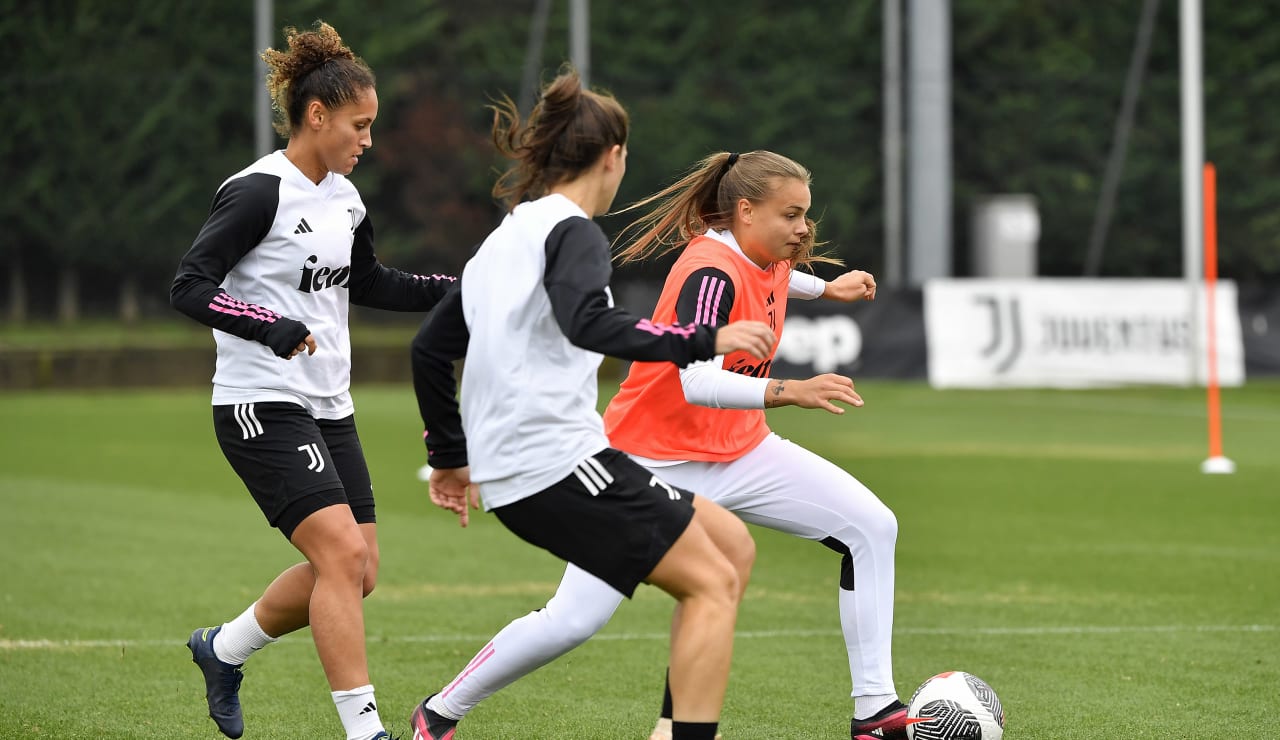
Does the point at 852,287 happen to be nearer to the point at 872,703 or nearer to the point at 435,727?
the point at 872,703

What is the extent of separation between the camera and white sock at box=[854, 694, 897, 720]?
5555 millimetres

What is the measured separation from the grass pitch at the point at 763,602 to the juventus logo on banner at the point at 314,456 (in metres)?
1.09

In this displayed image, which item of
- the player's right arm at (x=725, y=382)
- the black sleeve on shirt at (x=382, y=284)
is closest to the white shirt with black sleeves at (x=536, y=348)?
the player's right arm at (x=725, y=382)

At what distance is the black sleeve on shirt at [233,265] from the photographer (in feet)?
16.6

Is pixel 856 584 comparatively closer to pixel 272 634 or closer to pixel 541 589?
pixel 272 634

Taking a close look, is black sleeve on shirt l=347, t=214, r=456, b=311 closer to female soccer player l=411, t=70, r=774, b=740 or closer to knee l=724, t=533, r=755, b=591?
female soccer player l=411, t=70, r=774, b=740

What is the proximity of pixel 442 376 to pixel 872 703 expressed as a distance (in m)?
1.78

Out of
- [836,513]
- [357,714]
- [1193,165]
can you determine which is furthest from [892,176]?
[357,714]

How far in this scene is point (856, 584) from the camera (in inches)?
221

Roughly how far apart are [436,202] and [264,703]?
930 inches

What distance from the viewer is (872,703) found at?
219 inches

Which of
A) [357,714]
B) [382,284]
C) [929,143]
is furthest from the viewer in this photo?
[929,143]

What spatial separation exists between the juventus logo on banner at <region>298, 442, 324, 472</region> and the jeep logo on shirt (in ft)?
1.57

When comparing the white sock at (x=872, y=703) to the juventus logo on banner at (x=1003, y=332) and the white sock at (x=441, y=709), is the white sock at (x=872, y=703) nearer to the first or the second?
the white sock at (x=441, y=709)
